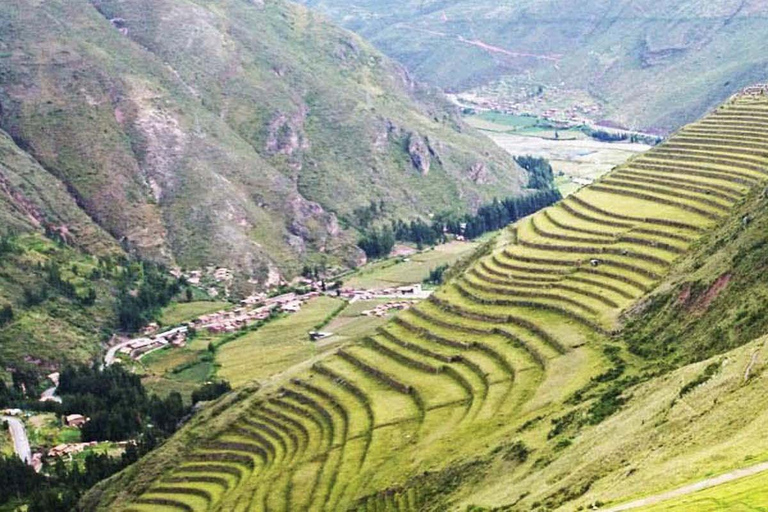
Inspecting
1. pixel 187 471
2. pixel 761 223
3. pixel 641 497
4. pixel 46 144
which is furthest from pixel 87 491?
pixel 46 144

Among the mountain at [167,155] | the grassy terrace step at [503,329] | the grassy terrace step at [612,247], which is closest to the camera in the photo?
the grassy terrace step at [503,329]

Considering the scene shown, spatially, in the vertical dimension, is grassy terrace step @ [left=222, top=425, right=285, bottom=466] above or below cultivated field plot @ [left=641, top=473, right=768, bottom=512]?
below

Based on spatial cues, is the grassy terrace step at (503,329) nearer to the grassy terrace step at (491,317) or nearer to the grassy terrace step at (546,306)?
the grassy terrace step at (491,317)

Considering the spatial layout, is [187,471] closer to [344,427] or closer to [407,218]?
[344,427]

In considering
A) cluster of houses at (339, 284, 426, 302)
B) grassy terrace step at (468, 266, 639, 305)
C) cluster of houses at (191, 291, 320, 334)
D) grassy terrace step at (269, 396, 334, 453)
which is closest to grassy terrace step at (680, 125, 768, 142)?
grassy terrace step at (468, 266, 639, 305)

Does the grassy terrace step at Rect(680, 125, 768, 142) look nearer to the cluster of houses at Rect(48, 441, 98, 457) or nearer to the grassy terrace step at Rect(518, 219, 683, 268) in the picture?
the grassy terrace step at Rect(518, 219, 683, 268)

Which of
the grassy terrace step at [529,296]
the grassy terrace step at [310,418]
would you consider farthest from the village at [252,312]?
the grassy terrace step at [310,418]
